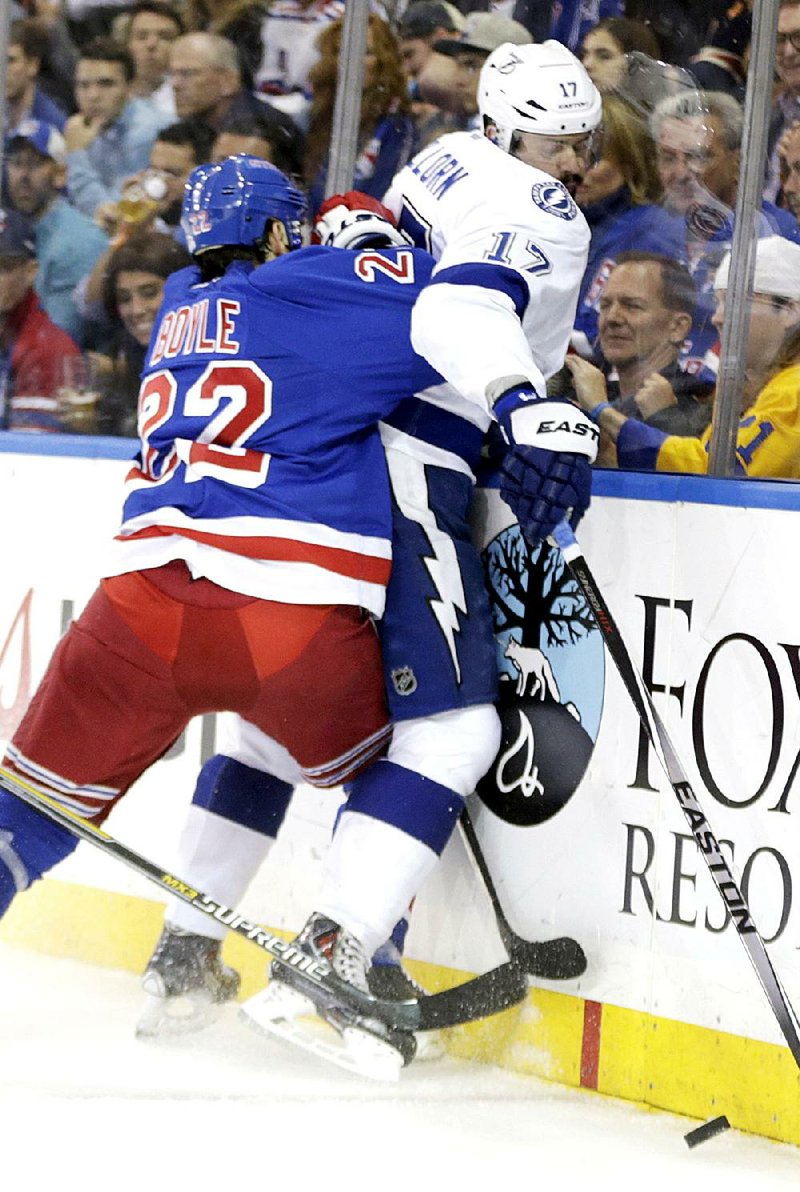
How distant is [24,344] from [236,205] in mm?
1179

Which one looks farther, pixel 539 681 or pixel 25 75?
pixel 25 75

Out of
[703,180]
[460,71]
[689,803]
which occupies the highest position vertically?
[460,71]

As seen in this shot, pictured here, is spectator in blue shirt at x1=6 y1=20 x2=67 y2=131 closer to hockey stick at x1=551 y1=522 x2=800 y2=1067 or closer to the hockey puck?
hockey stick at x1=551 y1=522 x2=800 y2=1067

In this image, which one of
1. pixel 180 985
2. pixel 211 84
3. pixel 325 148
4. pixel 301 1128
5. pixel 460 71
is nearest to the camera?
pixel 301 1128

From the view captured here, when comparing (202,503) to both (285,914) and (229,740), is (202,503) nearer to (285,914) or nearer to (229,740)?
(229,740)

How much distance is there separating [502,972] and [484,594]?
22.3 inches

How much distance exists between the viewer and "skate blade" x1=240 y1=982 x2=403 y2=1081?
2.52 metres

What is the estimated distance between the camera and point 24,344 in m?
3.75

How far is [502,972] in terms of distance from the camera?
2717 millimetres

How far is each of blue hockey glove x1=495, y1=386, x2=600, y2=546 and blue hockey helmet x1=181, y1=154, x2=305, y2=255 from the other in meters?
0.60

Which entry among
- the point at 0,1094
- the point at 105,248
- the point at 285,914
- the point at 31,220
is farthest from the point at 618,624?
the point at 31,220

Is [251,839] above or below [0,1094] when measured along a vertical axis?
above

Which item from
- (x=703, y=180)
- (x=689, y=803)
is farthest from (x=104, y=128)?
(x=689, y=803)

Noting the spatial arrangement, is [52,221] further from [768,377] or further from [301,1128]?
[301,1128]
